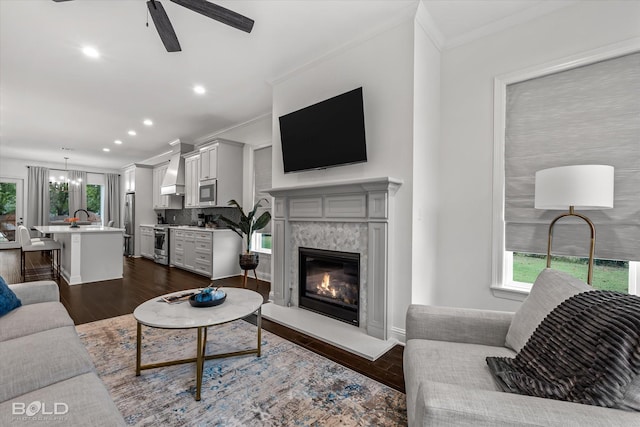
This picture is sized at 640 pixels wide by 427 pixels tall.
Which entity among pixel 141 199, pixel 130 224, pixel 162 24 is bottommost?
pixel 130 224

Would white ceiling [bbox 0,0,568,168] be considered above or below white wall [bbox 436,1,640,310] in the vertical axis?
above

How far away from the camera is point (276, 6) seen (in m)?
2.48

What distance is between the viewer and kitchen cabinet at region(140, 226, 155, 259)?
7.26 m

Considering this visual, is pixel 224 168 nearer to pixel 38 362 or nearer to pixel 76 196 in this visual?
pixel 38 362

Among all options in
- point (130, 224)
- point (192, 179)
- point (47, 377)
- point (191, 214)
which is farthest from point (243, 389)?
point (130, 224)

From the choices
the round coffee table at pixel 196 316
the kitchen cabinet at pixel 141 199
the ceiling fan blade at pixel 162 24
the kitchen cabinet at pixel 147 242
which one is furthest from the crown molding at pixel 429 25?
the kitchen cabinet at pixel 141 199

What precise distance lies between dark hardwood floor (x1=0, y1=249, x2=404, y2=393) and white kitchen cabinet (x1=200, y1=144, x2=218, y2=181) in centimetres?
195

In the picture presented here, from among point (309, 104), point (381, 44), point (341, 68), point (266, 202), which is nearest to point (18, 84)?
point (266, 202)

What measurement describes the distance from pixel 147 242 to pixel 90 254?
262cm

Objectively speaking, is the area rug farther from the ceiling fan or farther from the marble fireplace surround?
the ceiling fan

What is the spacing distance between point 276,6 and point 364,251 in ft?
7.76

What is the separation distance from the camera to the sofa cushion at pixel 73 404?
0.97 metres

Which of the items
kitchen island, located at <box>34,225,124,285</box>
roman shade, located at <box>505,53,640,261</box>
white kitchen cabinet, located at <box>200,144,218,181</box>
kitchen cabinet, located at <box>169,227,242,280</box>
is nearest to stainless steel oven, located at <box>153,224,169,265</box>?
kitchen cabinet, located at <box>169,227,242,280</box>

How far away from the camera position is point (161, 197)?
7617mm
